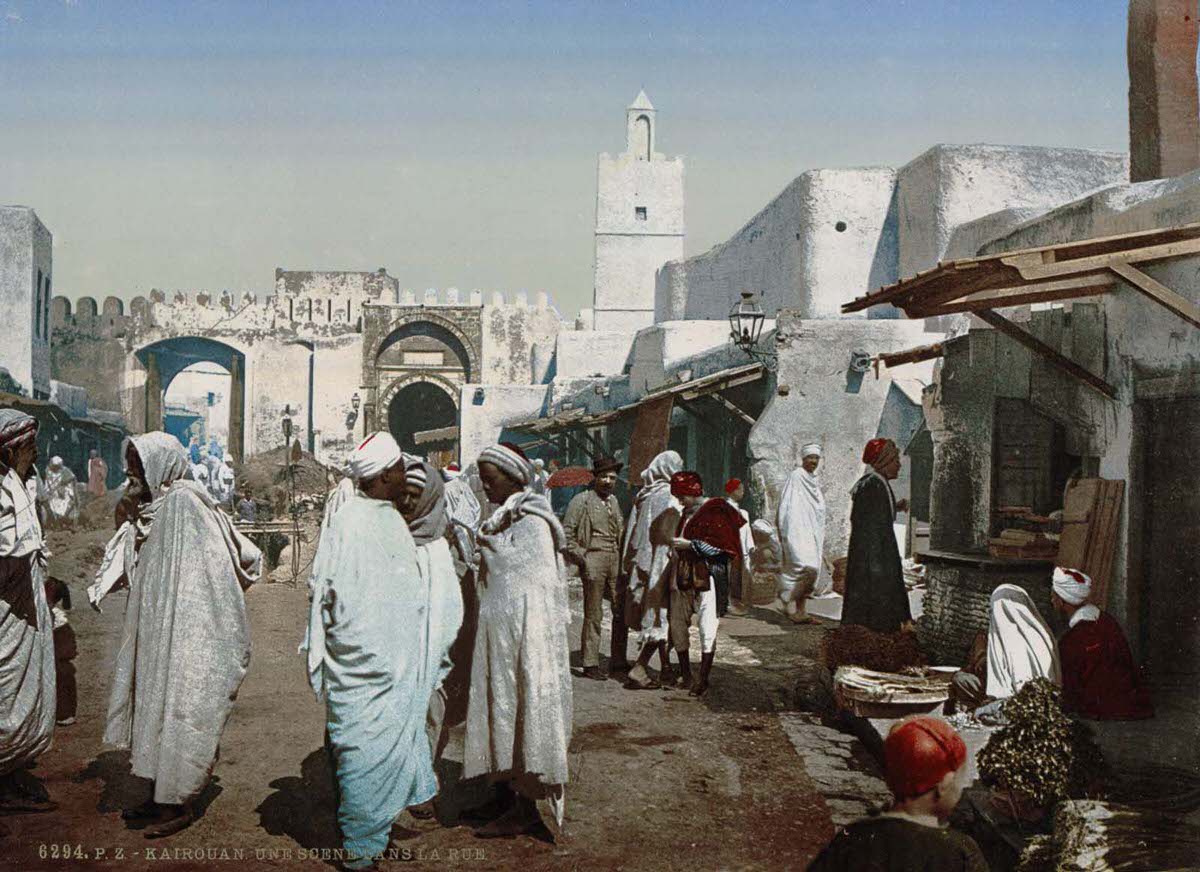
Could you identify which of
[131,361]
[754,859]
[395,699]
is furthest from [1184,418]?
[131,361]

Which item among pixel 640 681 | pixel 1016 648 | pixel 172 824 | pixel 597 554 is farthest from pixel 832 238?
pixel 172 824

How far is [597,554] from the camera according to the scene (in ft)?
25.6

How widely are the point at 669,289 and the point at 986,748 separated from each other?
2445cm

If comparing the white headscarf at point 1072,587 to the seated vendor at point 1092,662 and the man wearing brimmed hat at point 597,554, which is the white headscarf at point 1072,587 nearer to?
the seated vendor at point 1092,662

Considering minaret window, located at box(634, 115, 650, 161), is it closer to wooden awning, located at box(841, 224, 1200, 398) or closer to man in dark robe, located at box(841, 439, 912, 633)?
man in dark robe, located at box(841, 439, 912, 633)

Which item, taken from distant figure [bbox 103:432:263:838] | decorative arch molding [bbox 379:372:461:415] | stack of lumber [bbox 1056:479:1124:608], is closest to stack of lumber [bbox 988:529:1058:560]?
stack of lumber [bbox 1056:479:1124:608]

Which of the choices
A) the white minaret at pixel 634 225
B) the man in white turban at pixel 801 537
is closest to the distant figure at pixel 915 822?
the man in white turban at pixel 801 537

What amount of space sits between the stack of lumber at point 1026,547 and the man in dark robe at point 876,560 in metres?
0.69

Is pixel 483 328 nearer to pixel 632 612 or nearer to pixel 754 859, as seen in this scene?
pixel 632 612

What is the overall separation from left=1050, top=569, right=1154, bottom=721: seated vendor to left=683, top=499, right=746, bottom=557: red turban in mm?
2543

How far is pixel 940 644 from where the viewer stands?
7.32 m

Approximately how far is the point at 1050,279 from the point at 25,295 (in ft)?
55.9

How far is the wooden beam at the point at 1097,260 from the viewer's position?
4.94m

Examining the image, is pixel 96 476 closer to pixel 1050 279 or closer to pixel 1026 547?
pixel 1026 547
